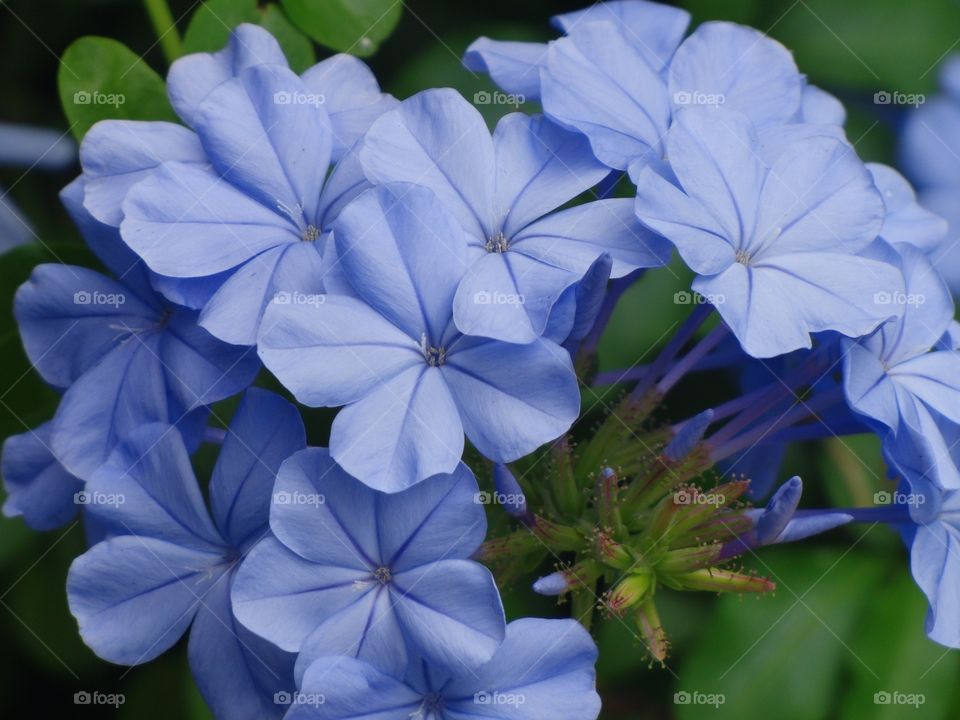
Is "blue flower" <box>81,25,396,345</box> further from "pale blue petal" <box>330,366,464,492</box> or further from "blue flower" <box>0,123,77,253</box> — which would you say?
"blue flower" <box>0,123,77,253</box>

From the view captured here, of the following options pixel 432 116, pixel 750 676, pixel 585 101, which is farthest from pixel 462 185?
pixel 750 676
